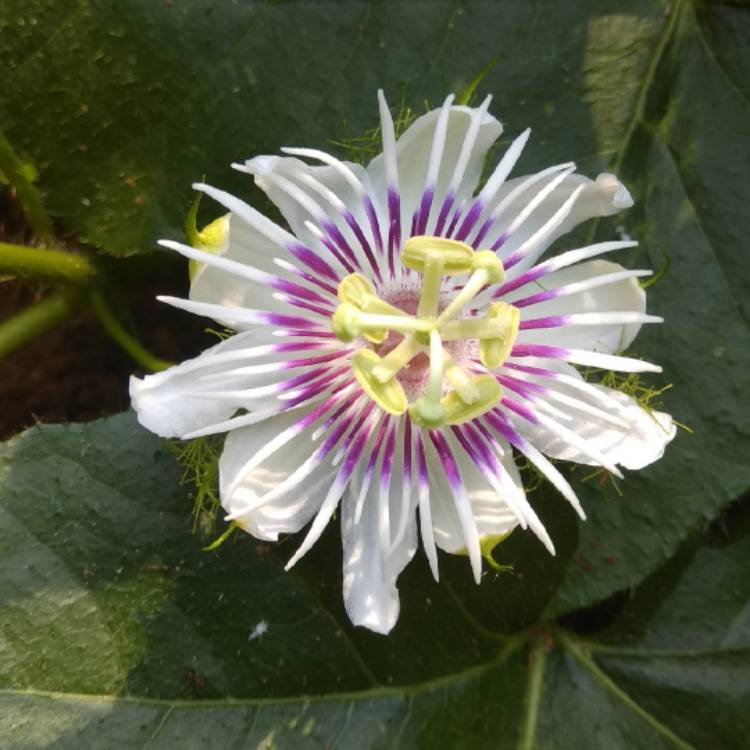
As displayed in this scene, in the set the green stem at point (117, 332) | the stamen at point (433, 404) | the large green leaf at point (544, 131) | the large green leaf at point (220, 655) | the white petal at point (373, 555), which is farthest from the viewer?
the green stem at point (117, 332)

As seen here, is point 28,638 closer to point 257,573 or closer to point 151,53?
point 257,573

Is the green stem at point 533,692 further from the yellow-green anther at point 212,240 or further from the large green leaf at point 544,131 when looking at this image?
the yellow-green anther at point 212,240

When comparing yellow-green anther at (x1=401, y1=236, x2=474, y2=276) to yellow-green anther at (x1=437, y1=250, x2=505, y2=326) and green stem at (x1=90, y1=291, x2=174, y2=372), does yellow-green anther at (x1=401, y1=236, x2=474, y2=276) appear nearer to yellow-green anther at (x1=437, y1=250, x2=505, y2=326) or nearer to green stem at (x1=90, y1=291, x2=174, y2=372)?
yellow-green anther at (x1=437, y1=250, x2=505, y2=326)

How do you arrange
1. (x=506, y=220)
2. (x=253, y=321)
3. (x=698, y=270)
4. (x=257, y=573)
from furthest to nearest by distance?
(x=698, y=270)
(x=257, y=573)
(x=506, y=220)
(x=253, y=321)

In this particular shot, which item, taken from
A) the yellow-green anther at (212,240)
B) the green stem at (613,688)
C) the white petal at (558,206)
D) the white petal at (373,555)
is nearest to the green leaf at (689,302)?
the green stem at (613,688)

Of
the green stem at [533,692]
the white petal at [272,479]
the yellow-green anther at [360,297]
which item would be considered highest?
the yellow-green anther at [360,297]

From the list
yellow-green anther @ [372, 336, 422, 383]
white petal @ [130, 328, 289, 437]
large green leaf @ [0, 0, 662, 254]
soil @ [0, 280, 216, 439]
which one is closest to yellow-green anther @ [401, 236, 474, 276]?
yellow-green anther @ [372, 336, 422, 383]

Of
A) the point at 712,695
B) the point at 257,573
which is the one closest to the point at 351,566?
the point at 257,573
